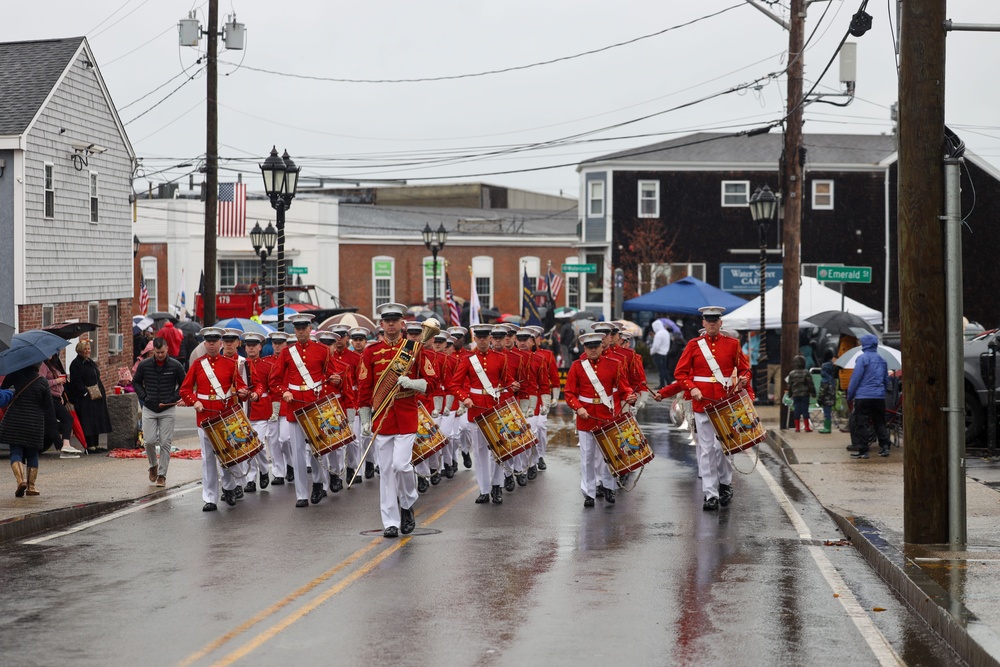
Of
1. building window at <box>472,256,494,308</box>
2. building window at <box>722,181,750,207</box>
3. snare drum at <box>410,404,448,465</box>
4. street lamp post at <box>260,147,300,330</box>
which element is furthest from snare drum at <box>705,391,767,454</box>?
building window at <box>472,256,494,308</box>

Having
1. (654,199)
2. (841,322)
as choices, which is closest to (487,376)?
(841,322)

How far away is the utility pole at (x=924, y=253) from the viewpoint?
427 inches

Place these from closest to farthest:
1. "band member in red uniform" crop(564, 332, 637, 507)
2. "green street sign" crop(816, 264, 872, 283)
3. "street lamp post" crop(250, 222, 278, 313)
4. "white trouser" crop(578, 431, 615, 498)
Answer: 1. "white trouser" crop(578, 431, 615, 498)
2. "band member in red uniform" crop(564, 332, 637, 507)
3. "green street sign" crop(816, 264, 872, 283)
4. "street lamp post" crop(250, 222, 278, 313)

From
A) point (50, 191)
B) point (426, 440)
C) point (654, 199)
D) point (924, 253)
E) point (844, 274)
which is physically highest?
point (654, 199)

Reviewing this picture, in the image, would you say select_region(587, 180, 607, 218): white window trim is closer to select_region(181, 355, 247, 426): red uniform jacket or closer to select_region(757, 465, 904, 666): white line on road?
select_region(181, 355, 247, 426): red uniform jacket

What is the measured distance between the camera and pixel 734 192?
53.0 meters

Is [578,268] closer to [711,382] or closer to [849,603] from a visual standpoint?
[711,382]

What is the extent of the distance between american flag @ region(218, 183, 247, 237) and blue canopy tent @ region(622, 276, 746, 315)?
2852cm

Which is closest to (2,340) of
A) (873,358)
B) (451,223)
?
(873,358)

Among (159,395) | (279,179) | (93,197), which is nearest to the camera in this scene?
(159,395)

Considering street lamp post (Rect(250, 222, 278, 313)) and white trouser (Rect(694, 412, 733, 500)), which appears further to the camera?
street lamp post (Rect(250, 222, 278, 313))

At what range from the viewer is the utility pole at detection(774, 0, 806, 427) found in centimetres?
2625

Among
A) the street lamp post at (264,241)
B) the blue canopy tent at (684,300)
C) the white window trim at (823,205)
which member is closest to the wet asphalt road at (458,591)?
the blue canopy tent at (684,300)

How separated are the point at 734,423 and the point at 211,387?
593 cm
